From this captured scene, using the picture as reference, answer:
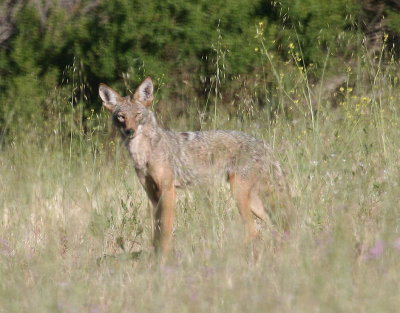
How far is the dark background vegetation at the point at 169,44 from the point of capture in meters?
10.4

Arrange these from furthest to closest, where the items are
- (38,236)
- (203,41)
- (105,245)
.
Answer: (203,41), (38,236), (105,245)

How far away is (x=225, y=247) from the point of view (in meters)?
4.75

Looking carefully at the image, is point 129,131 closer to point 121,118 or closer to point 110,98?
point 121,118

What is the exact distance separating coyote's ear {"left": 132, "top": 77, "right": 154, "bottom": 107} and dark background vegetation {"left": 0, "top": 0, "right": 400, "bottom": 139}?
270cm

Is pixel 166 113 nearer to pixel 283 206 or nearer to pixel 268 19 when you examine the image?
pixel 268 19

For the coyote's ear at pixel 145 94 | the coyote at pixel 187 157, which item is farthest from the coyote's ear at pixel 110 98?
the coyote's ear at pixel 145 94

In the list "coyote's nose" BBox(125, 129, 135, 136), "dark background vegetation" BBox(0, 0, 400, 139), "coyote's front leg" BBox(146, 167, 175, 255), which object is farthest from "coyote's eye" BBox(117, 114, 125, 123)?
"dark background vegetation" BBox(0, 0, 400, 139)

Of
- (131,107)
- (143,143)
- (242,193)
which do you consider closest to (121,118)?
(131,107)

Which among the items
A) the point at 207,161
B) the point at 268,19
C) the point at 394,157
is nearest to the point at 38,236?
the point at 207,161

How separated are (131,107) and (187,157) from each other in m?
0.75

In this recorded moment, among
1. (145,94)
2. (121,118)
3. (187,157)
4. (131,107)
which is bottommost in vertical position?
(187,157)

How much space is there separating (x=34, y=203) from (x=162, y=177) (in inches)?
49.6

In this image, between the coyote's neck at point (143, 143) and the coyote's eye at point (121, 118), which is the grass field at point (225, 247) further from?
the coyote's eye at point (121, 118)

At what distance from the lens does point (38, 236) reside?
652 cm
